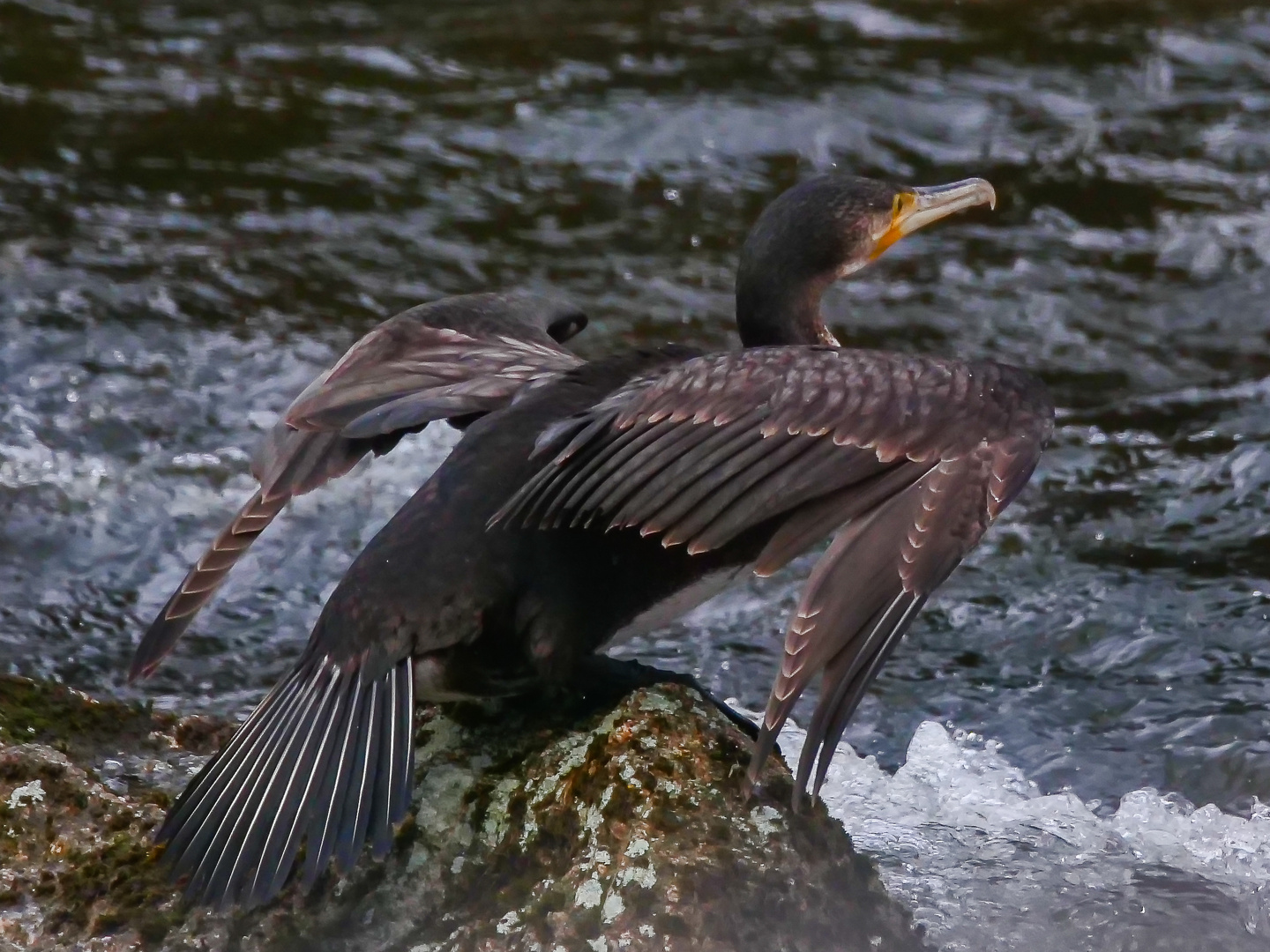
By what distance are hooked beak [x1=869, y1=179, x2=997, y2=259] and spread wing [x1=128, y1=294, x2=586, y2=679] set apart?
99cm

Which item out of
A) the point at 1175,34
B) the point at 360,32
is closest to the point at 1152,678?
the point at 1175,34

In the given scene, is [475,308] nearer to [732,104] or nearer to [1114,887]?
[1114,887]

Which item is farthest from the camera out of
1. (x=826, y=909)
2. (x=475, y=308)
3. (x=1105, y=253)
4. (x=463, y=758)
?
(x=1105, y=253)

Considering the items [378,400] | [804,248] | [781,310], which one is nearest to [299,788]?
[378,400]

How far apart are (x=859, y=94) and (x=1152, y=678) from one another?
4839mm

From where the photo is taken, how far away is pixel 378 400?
420 centimetres

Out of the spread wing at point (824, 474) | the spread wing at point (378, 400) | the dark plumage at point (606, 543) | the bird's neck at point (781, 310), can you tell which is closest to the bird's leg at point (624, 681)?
the dark plumage at point (606, 543)

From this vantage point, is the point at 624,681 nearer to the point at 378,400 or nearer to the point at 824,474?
the point at 824,474

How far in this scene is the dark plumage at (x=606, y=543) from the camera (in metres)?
3.30

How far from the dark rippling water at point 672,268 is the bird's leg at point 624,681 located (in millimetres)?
1044

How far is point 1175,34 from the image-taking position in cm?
969

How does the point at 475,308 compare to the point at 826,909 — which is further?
the point at 475,308

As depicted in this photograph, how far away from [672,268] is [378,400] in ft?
11.8

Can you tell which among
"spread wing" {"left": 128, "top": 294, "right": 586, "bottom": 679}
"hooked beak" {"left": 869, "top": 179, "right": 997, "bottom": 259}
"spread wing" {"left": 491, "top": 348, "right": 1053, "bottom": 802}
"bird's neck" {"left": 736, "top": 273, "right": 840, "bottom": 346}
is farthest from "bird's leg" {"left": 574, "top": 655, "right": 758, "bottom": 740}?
"hooked beak" {"left": 869, "top": 179, "right": 997, "bottom": 259}
